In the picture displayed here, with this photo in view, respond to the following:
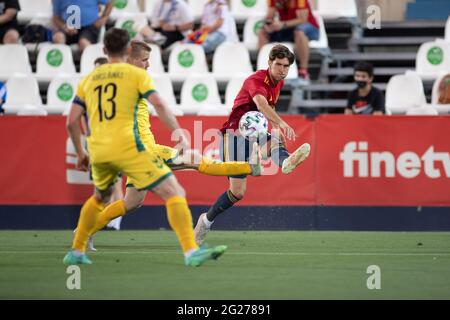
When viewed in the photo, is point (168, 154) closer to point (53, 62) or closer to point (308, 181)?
point (308, 181)

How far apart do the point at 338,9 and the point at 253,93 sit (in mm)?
8480

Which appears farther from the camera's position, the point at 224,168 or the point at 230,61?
the point at 230,61

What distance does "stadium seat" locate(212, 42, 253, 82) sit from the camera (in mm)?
18234

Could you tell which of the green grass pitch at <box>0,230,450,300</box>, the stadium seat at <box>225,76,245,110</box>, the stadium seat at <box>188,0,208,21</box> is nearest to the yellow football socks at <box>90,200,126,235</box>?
the green grass pitch at <box>0,230,450,300</box>

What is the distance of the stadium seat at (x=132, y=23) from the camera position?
19.4 meters

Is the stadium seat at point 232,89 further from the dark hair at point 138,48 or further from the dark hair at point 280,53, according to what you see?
the dark hair at point 138,48

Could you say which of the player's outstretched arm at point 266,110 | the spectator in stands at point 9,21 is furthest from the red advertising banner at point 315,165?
the spectator in stands at point 9,21

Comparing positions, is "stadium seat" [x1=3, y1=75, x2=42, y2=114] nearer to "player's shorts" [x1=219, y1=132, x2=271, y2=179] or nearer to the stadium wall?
the stadium wall

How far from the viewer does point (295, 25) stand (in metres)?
18.3

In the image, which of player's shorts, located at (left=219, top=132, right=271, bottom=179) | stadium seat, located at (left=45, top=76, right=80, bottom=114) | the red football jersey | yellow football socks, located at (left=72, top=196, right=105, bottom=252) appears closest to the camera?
yellow football socks, located at (left=72, top=196, right=105, bottom=252)

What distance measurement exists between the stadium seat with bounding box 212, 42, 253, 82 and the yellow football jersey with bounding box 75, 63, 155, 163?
9.18 m

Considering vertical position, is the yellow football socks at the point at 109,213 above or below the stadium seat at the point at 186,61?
below

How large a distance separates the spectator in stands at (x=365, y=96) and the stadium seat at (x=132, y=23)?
461cm

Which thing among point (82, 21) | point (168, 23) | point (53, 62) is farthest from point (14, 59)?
point (168, 23)
